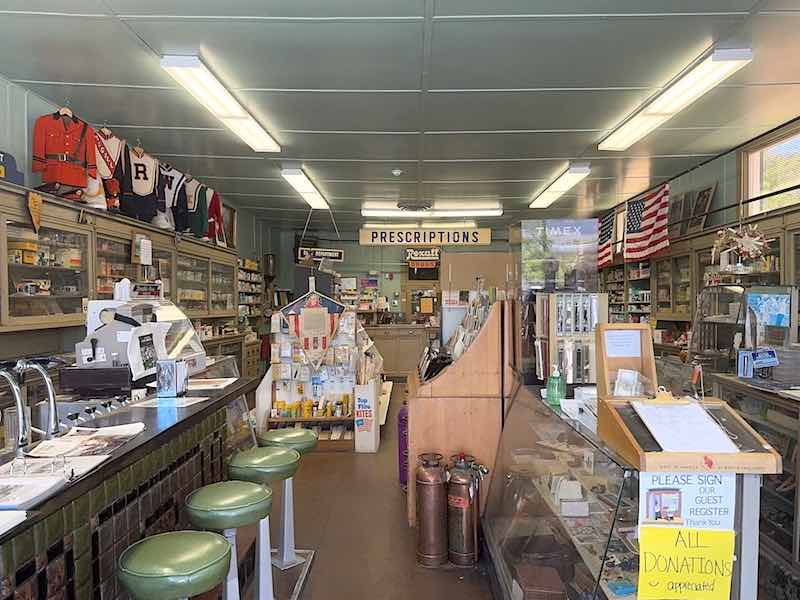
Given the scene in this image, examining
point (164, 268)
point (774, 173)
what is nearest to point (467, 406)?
point (774, 173)

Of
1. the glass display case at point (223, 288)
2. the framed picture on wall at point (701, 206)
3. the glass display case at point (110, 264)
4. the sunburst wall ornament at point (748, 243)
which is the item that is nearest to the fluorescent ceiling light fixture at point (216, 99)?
the glass display case at point (110, 264)

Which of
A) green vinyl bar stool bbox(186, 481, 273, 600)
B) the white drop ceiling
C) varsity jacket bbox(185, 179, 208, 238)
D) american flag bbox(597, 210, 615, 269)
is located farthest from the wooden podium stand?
american flag bbox(597, 210, 615, 269)

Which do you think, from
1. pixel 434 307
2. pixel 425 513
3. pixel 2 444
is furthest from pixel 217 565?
pixel 434 307

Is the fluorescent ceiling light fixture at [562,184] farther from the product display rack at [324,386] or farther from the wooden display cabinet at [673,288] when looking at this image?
the product display rack at [324,386]

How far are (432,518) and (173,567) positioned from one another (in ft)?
6.92

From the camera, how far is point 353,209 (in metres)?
10.0

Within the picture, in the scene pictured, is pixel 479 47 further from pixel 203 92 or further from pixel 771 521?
pixel 771 521

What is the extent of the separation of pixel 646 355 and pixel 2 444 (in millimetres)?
3703

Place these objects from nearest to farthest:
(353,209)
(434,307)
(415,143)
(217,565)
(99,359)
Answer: (217,565), (99,359), (415,143), (353,209), (434,307)

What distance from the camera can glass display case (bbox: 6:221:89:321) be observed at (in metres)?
4.12

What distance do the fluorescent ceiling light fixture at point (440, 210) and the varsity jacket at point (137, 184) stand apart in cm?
389

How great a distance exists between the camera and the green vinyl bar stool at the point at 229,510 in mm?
2207

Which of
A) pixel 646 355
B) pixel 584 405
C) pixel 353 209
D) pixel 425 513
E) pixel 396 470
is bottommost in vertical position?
pixel 396 470

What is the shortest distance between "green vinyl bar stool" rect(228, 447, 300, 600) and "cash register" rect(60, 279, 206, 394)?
2.70 feet
